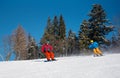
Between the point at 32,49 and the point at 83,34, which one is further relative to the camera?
the point at 32,49

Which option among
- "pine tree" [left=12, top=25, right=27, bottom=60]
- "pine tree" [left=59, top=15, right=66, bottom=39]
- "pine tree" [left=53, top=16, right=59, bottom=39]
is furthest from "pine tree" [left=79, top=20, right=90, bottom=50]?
"pine tree" [left=53, top=16, right=59, bottom=39]

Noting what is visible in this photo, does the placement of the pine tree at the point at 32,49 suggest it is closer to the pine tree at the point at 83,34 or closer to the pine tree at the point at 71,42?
the pine tree at the point at 71,42

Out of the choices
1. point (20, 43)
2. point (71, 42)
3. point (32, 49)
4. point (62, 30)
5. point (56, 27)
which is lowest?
point (32, 49)

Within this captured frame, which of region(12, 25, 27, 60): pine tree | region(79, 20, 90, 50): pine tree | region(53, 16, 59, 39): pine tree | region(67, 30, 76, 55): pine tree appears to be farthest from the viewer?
region(53, 16, 59, 39): pine tree

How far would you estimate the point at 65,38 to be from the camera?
8194 centimetres

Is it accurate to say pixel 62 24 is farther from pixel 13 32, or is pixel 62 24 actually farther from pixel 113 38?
pixel 113 38

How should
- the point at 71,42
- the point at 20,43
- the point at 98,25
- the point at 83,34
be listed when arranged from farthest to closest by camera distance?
the point at 71,42, the point at 20,43, the point at 83,34, the point at 98,25

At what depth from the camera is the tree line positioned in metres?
54.3

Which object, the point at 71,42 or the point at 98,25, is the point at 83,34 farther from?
the point at 71,42

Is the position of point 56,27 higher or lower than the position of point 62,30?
higher

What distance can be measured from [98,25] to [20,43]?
22.6 metres

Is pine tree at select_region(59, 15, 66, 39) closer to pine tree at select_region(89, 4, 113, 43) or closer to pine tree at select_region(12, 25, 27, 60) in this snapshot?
pine tree at select_region(12, 25, 27, 60)

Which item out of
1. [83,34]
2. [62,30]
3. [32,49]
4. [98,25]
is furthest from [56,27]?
[98,25]

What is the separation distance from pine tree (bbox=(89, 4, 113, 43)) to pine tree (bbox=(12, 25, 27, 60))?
64.0 feet
